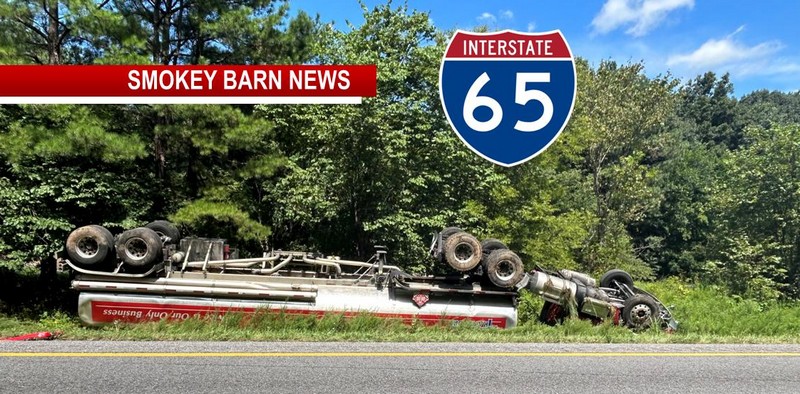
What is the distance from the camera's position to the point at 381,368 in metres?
5.08

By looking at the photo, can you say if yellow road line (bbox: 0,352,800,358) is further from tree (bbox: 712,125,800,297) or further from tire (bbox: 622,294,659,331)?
tree (bbox: 712,125,800,297)

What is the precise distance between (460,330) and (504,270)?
1.75 m

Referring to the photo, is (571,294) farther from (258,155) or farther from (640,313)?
(258,155)

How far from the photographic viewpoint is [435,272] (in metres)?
18.7

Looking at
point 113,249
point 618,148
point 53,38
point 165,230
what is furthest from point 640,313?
point 618,148

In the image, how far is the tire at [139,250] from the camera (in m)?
8.98

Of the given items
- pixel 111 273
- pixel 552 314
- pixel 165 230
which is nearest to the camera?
pixel 111 273

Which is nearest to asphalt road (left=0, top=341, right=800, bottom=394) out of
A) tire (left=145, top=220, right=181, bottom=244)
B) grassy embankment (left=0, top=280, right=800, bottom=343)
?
grassy embankment (left=0, top=280, right=800, bottom=343)

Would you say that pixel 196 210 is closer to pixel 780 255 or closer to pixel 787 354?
pixel 787 354

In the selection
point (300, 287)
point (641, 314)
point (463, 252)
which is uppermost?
point (463, 252)

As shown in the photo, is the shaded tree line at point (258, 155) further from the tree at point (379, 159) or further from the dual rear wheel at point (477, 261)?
the dual rear wheel at point (477, 261)

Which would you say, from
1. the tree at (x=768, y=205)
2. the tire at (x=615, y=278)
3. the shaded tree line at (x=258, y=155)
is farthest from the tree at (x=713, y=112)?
the tire at (x=615, y=278)

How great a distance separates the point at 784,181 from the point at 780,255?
4.96 metres

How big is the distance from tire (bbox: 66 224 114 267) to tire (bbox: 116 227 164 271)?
24 centimetres
